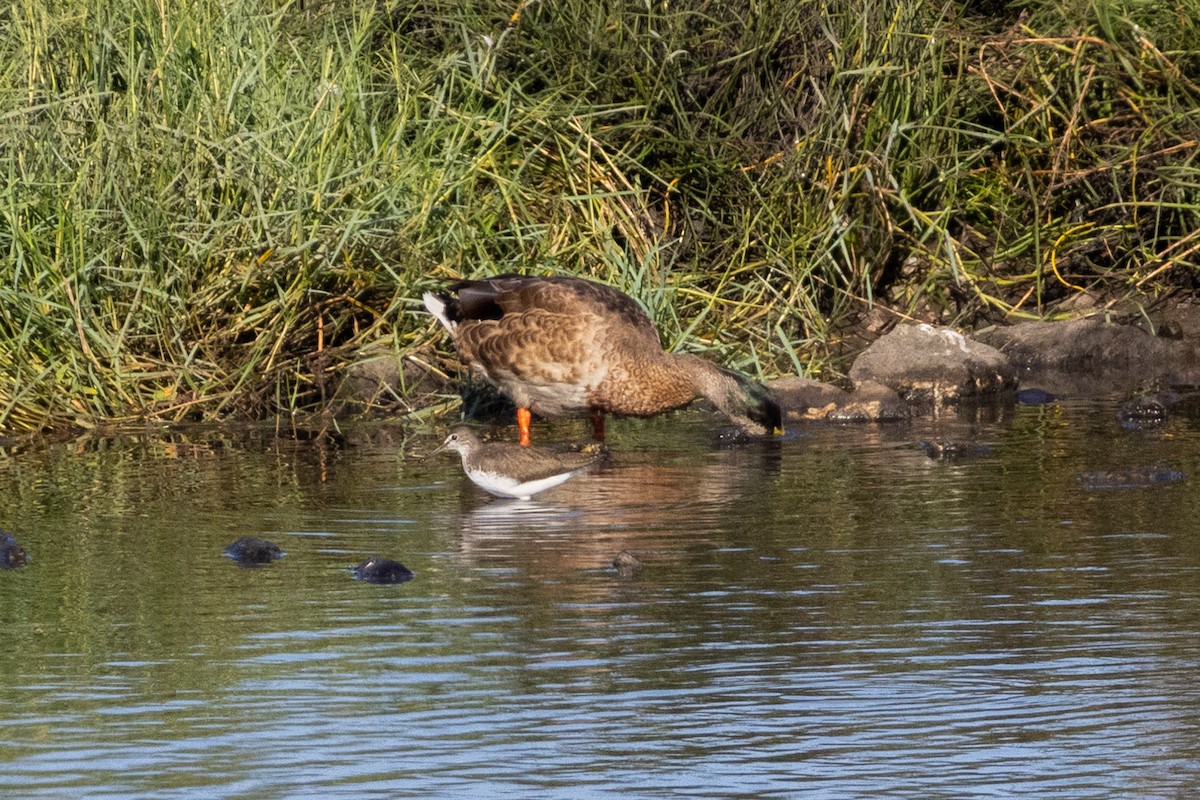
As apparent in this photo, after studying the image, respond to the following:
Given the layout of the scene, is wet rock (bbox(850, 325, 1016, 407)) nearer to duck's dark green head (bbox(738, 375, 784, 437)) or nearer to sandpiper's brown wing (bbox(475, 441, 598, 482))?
duck's dark green head (bbox(738, 375, 784, 437))

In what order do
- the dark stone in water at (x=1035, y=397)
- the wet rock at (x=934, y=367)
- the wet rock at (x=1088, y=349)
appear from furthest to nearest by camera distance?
the wet rock at (x=1088, y=349) < the wet rock at (x=934, y=367) < the dark stone in water at (x=1035, y=397)

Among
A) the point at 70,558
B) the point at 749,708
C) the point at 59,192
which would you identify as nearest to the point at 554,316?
the point at 59,192

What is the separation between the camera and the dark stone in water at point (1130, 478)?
26.9 feet

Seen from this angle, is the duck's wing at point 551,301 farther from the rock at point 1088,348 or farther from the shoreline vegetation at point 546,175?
the rock at point 1088,348

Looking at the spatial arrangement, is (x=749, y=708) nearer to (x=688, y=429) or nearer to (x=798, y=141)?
(x=688, y=429)

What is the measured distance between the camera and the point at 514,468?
8242mm

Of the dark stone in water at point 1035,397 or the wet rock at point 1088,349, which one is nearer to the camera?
the dark stone in water at point 1035,397

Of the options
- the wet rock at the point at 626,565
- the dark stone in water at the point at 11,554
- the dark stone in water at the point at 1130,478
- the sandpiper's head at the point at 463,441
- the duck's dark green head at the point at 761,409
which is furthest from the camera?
the duck's dark green head at the point at 761,409

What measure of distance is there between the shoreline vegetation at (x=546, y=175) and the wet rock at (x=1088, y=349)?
0.42 meters

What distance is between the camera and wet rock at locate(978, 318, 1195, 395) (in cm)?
1231

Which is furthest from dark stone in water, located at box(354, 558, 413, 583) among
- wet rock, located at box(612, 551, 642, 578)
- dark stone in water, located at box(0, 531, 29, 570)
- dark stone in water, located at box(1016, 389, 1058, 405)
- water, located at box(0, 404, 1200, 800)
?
dark stone in water, located at box(1016, 389, 1058, 405)

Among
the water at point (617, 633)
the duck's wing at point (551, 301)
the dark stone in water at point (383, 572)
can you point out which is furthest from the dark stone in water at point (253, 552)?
the duck's wing at point (551, 301)

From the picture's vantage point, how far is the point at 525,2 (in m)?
12.7

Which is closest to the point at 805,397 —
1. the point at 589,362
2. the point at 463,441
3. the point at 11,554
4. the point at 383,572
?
the point at 589,362
